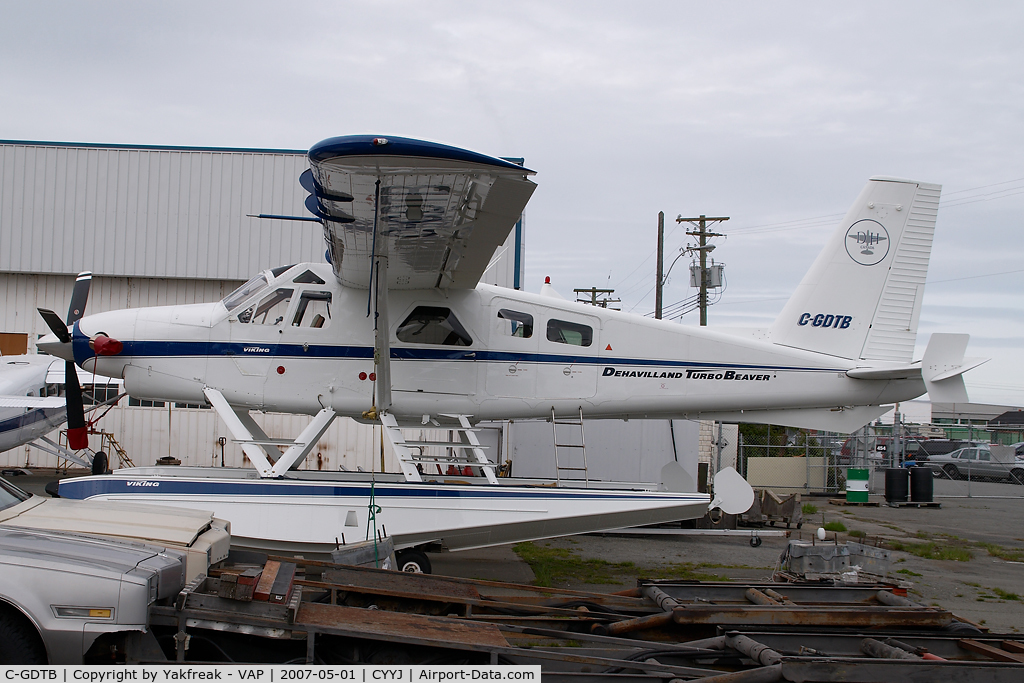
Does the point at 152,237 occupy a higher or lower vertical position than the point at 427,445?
higher

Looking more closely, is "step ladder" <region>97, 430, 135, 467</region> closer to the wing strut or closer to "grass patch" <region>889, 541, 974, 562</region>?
the wing strut

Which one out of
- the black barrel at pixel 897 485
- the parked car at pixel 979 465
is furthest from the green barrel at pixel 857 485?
the parked car at pixel 979 465

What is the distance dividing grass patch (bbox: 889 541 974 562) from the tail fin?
3.12 metres

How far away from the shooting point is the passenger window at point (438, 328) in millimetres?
8578

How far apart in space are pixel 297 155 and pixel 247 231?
2090 mm

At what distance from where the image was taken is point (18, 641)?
304 cm

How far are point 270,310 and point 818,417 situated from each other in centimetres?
673

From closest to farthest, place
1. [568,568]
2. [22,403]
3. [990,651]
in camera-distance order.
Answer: [990,651]
[568,568]
[22,403]

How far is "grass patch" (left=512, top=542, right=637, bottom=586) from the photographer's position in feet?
26.9

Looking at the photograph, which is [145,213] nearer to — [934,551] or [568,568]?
[568,568]

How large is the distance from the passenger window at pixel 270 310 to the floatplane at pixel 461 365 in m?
0.02

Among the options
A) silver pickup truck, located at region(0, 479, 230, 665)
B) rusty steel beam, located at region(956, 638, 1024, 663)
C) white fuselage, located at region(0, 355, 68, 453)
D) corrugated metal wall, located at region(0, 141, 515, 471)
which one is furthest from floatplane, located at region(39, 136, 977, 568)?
corrugated metal wall, located at region(0, 141, 515, 471)

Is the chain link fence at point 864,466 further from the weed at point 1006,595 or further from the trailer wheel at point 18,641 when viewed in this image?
the trailer wheel at point 18,641

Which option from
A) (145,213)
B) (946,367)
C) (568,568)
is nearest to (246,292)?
(568,568)
